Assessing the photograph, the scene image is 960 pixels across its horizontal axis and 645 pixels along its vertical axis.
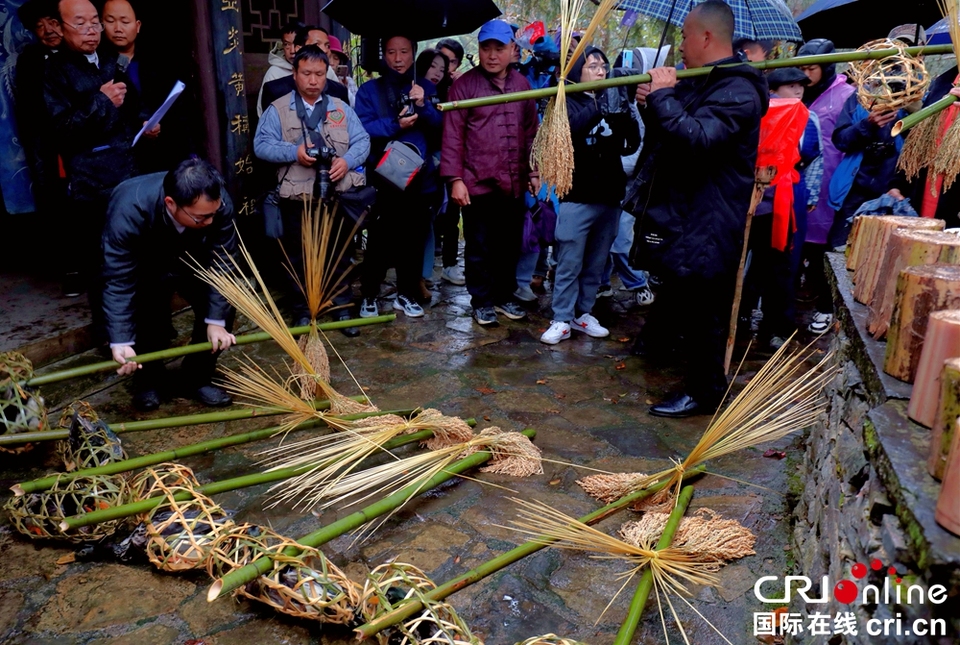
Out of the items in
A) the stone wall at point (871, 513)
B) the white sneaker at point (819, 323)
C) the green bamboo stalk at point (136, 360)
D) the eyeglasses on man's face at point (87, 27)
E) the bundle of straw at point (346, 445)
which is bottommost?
the white sneaker at point (819, 323)

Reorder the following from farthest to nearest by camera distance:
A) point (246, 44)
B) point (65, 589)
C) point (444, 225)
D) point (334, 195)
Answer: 1. point (444, 225)
2. point (246, 44)
3. point (334, 195)
4. point (65, 589)

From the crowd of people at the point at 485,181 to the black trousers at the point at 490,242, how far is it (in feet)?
0.05

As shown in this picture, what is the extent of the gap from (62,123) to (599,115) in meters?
3.10

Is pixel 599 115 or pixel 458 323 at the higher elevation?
pixel 599 115

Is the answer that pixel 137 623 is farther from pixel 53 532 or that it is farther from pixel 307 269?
pixel 307 269

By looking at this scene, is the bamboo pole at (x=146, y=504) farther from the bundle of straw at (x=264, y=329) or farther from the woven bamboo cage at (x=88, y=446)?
the bundle of straw at (x=264, y=329)

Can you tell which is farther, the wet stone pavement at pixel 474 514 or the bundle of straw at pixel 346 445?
the bundle of straw at pixel 346 445

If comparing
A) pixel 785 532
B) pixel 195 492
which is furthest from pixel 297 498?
pixel 785 532

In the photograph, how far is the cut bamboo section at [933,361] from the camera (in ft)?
5.08

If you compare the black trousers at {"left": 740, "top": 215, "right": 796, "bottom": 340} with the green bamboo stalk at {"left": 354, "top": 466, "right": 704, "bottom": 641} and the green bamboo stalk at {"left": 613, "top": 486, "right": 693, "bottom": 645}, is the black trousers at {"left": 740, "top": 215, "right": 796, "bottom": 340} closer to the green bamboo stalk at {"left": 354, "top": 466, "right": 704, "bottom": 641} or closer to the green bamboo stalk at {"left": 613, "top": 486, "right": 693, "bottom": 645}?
the green bamboo stalk at {"left": 354, "top": 466, "right": 704, "bottom": 641}

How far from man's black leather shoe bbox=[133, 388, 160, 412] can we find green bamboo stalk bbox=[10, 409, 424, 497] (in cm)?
77

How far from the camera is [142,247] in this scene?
363cm

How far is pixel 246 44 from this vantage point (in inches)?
233

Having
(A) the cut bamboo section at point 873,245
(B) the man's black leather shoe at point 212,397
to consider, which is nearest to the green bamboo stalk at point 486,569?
(A) the cut bamboo section at point 873,245
